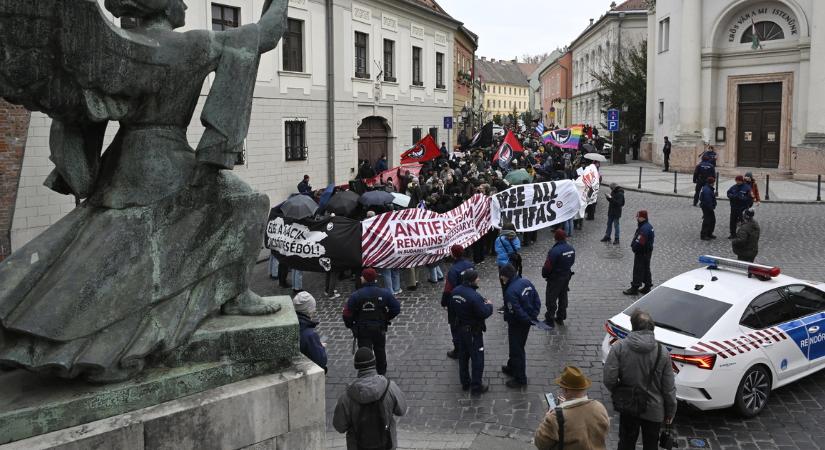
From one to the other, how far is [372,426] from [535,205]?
11.7 m

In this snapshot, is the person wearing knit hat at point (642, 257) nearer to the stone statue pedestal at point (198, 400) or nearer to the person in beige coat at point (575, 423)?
the person in beige coat at point (575, 423)

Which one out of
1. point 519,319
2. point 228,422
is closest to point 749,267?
point 519,319

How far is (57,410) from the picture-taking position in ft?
12.4

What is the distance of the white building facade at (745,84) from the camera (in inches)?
1147

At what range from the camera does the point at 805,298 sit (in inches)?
326

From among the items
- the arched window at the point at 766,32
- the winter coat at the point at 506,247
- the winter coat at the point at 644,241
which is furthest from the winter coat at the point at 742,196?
the arched window at the point at 766,32

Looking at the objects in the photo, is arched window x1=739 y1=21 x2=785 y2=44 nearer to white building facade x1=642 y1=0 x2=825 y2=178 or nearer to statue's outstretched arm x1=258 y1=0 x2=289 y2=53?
white building facade x1=642 y1=0 x2=825 y2=178

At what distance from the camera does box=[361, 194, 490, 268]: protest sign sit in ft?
40.2

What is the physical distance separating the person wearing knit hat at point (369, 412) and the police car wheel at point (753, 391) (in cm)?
399

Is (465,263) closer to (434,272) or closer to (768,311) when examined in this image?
(768,311)

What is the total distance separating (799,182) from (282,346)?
28465 millimetres

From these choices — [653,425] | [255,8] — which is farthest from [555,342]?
[255,8]

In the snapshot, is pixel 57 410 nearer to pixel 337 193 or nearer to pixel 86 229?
pixel 86 229

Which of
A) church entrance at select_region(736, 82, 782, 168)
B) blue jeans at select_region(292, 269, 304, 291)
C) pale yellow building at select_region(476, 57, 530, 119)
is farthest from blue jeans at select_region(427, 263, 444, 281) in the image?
pale yellow building at select_region(476, 57, 530, 119)
